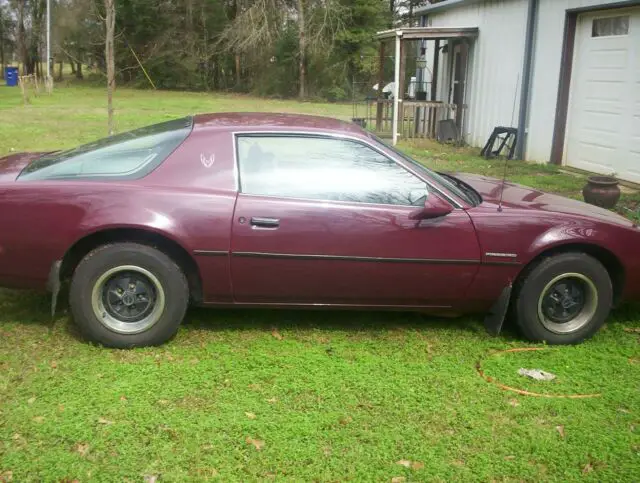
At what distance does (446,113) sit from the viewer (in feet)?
54.6

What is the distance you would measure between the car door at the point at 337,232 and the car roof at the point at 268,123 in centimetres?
8

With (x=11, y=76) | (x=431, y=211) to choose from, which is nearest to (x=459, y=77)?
(x=431, y=211)

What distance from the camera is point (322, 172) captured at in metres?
4.25

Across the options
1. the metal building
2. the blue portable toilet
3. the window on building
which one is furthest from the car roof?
the blue portable toilet

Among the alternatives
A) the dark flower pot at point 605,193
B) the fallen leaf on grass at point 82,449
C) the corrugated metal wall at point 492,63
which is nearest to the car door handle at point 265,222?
the fallen leaf on grass at point 82,449

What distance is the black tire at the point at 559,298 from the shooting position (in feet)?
14.1

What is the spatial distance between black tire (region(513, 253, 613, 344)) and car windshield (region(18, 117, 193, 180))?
7.95 feet

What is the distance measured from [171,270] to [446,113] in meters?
13.6

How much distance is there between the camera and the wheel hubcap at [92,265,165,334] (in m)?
4.07

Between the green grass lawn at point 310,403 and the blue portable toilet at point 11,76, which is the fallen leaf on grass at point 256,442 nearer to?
the green grass lawn at point 310,403

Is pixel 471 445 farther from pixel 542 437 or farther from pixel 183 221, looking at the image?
pixel 183 221

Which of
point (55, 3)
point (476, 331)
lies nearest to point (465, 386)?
point (476, 331)

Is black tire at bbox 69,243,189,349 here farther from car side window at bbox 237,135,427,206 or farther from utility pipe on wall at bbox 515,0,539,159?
utility pipe on wall at bbox 515,0,539,159

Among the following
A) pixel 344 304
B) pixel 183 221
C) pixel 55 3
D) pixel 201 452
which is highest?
pixel 55 3
